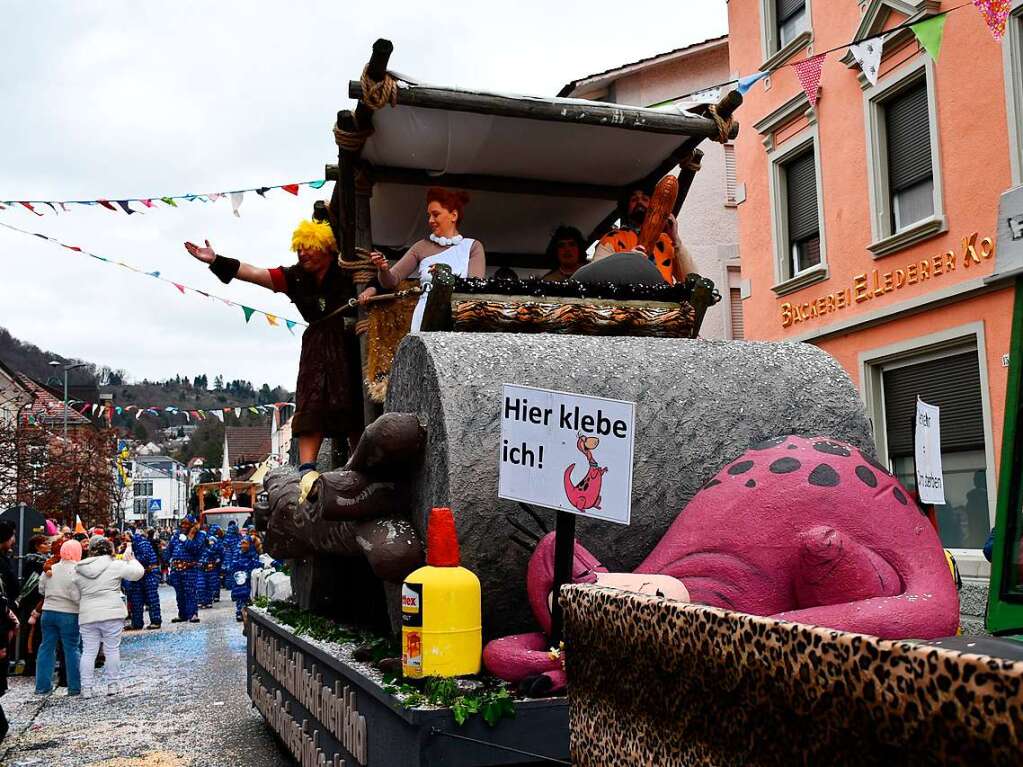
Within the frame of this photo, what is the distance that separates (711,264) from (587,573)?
701 inches

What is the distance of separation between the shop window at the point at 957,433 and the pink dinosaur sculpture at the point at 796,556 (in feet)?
27.2

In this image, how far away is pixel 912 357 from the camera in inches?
466


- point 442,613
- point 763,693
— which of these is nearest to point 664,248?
point 442,613

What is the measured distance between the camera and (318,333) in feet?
18.6

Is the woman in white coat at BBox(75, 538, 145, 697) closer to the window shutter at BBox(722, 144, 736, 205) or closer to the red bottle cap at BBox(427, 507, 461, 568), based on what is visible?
the red bottle cap at BBox(427, 507, 461, 568)

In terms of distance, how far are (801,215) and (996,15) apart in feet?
15.3

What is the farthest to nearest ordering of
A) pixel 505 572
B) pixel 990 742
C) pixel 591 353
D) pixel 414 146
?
pixel 414 146 < pixel 591 353 < pixel 505 572 < pixel 990 742

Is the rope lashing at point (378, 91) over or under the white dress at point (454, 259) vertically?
over

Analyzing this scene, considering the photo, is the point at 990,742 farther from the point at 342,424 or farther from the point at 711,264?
the point at 711,264

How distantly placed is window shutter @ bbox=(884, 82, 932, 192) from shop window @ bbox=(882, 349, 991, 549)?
2114 millimetres

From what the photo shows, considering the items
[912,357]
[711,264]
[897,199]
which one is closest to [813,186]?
[897,199]

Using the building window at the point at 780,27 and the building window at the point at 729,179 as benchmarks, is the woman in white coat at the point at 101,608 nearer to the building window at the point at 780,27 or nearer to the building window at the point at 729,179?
the building window at the point at 780,27

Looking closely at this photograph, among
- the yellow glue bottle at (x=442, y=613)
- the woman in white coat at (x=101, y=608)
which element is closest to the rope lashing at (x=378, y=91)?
the yellow glue bottle at (x=442, y=613)

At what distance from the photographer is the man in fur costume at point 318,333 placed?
5.52 meters
